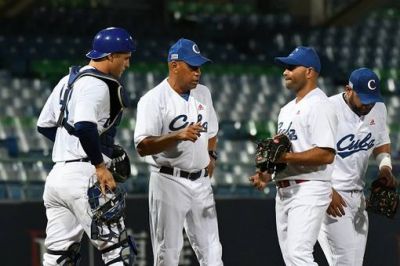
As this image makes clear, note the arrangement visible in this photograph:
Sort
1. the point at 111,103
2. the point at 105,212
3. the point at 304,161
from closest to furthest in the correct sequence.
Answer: the point at 105,212 < the point at 111,103 < the point at 304,161

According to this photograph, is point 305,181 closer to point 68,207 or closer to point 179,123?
point 179,123

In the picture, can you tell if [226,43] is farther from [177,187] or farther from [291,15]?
[177,187]

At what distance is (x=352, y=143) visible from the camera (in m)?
6.55

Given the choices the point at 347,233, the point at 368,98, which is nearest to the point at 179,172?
the point at 347,233

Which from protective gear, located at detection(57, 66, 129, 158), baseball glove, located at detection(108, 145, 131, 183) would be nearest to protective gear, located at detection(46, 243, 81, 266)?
baseball glove, located at detection(108, 145, 131, 183)

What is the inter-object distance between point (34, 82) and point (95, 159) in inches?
363

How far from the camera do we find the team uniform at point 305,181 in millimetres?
5910

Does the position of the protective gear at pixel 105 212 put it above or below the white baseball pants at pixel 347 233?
above

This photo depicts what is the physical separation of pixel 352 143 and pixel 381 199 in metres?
0.44

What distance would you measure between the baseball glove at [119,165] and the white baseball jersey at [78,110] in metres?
0.06

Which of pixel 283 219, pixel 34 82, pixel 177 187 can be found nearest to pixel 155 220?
pixel 177 187

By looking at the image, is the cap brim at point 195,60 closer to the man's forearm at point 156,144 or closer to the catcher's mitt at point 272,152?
the man's forearm at point 156,144

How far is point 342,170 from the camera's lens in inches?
257

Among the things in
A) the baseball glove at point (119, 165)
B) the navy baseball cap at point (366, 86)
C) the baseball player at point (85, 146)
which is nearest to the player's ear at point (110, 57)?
the baseball player at point (85, 146)
